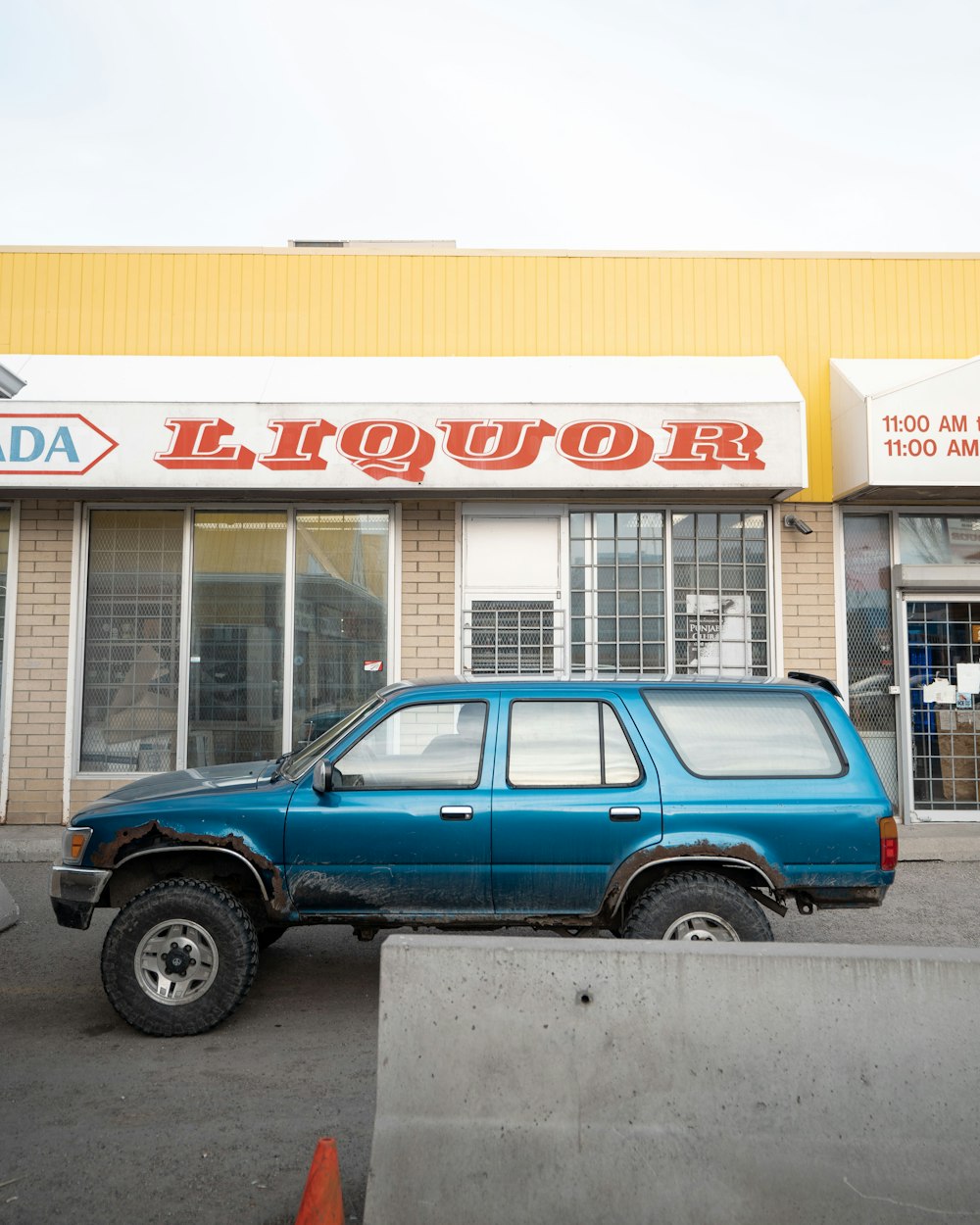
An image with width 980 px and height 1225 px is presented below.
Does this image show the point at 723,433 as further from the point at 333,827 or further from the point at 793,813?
the point at 333,827

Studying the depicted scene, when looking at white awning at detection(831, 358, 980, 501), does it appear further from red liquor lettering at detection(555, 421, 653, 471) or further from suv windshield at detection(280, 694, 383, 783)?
suv windshield at detection(280, 694, 383, 783)

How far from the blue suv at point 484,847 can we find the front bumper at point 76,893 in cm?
1

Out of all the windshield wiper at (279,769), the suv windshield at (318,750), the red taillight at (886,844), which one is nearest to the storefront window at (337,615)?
the windshield wiper at (279,769)

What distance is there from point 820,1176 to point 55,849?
8.06 meters

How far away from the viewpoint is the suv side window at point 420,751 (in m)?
5.19

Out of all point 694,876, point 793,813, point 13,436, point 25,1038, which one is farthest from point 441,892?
point 13,436

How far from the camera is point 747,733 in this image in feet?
17.4

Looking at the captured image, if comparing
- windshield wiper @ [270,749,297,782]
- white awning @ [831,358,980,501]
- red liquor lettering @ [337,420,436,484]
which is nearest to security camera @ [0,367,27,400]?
red liquor lettering @ [337,420,436,484]

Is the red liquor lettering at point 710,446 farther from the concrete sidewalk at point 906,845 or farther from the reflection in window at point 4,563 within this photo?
the reflection in window at point 4,563

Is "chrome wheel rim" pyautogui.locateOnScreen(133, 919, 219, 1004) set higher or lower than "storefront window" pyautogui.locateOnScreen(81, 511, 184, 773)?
lower

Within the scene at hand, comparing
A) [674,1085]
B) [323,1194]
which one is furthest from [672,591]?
[323,1194]

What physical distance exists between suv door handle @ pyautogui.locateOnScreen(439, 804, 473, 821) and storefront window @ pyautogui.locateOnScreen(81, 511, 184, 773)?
6304 millimetres

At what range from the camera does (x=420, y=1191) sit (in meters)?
3.11

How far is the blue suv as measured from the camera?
4980mm
